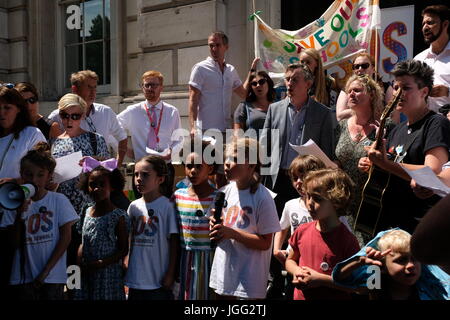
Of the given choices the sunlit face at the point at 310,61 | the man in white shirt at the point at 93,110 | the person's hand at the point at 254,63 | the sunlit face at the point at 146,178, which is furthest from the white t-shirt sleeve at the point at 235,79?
the sunlit face at the point at 146,178

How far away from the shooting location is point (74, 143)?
4266 millimetres

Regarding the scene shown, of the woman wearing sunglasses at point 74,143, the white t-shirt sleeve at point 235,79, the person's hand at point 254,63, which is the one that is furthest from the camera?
the white t-shirt sleeve at point 235,79

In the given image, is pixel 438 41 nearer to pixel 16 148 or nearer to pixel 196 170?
pixel 196 170

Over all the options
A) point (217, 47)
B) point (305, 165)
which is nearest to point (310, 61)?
point (217, 47)

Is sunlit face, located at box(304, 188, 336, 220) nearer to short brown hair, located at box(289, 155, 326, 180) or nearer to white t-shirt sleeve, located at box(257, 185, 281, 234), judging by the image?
white t-shirt sleeve, located at box(257, 185, 281, 234)

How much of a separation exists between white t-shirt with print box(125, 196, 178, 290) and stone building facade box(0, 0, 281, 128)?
3.47m

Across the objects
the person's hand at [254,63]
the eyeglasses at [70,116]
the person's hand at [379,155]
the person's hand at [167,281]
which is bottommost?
the person's hand at [167,281]

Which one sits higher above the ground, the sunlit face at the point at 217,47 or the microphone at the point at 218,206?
the sunlit face at the point at 217,47

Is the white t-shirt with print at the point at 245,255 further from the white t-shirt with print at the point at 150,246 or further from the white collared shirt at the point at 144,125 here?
the white collared shirt at the point at 144,125

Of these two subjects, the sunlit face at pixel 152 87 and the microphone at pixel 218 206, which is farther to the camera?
the sunlit face at pixel 152 87

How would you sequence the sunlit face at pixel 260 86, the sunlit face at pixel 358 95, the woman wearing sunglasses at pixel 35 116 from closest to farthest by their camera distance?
the sunlit face at pixel 358 95 → the woman wearing sunglasses at pixel 35 116 → the sunlit face at pixel 260 86

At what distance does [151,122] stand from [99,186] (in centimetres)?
198

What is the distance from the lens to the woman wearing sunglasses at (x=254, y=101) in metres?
5.07

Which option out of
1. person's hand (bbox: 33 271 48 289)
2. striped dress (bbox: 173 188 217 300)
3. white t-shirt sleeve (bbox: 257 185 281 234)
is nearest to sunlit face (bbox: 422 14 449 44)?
white t-shirt sleeve (bbox: 257 185 281 234)
